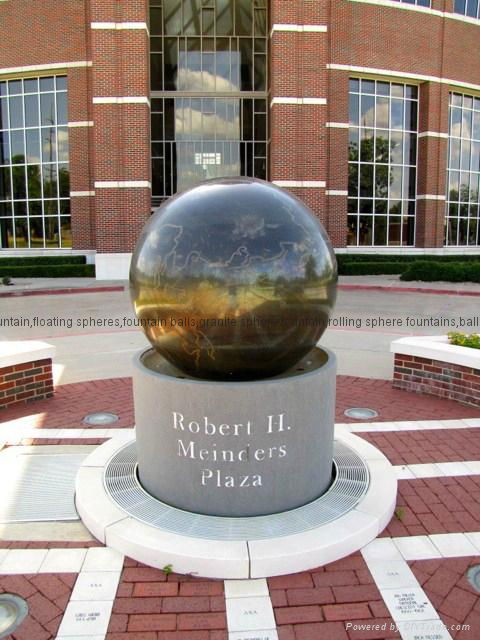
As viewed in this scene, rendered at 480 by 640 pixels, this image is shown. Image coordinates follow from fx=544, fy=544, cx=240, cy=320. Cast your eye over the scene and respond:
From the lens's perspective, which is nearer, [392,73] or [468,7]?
[392,73]

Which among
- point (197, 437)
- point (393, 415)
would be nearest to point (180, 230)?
point (197, 437)

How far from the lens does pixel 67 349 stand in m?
10.0

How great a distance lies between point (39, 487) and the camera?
4.57m

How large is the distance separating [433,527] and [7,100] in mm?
29649

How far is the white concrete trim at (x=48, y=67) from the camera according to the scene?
2542 cm

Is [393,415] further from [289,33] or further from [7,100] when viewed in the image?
[7,100]

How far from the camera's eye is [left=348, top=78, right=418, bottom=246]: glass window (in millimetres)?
27000

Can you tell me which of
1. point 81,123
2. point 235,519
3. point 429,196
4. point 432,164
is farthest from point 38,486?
point 432,164

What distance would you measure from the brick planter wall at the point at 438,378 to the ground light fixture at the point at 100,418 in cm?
382

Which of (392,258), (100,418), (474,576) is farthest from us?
(392,258)

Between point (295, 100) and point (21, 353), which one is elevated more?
point (295, 100)

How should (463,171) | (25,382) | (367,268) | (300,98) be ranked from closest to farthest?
(25,382) < (300,98) < (367,268) < (463,171)

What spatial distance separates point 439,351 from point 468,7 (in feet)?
91.6

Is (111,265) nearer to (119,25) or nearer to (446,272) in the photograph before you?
(119,25)
